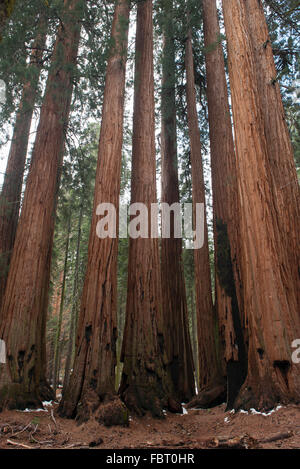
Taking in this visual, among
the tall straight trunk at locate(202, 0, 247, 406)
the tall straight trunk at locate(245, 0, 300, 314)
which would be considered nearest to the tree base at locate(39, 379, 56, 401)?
the tall straight trunk at locate(202, 0, 247, 406)

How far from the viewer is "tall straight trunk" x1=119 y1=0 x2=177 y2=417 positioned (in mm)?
5020

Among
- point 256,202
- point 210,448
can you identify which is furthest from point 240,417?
point 256,202

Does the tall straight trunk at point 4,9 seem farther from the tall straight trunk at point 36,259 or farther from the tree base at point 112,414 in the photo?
the tree base at point 112,414

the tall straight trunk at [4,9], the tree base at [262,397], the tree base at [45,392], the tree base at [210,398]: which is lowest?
the tree base at [210,398]

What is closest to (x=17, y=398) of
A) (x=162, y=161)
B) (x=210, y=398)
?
(x=210, y=398)

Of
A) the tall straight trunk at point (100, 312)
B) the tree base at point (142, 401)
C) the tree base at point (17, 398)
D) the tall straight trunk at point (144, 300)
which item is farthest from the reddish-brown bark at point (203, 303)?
the tree base at point (17, 398)

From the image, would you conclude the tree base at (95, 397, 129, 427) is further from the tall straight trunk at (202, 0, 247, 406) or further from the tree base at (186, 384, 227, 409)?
the tree base at (186, 384, 227, 409)

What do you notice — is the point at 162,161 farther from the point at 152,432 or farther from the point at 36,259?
the point at 152,432

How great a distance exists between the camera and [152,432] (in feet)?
13.9

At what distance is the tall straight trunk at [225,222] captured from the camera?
220 inches

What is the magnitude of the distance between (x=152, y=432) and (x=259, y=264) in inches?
106

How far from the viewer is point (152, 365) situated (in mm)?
5141

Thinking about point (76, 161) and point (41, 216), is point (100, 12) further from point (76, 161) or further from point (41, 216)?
point (41, 216)

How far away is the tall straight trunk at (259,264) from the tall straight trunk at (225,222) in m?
1.34
